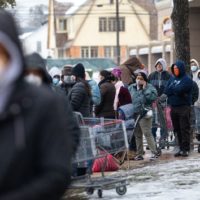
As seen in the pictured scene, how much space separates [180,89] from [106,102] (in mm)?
1424

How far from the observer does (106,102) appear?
48.2 ft

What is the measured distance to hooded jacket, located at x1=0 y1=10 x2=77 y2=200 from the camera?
2.82 meters

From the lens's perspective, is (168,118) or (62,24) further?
(62,24)

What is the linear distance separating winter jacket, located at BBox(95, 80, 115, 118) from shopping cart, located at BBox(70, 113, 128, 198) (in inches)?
142

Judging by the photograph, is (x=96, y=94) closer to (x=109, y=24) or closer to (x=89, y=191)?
(x=89, y=191)

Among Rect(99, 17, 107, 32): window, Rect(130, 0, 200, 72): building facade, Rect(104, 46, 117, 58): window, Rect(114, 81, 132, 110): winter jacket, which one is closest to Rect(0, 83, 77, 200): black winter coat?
Rect(114, 81, 132, 110): winter jacket

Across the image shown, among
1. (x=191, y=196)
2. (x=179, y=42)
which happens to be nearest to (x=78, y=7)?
Result: (x=179, y=42)

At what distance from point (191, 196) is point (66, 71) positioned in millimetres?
4374

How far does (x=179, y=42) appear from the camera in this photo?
52.6 feet

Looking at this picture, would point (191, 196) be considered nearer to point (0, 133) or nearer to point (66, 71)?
point (66, 71)

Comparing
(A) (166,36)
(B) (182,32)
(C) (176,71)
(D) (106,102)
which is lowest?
(D) (106,102)

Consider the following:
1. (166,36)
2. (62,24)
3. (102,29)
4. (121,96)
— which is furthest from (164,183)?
(62,24)

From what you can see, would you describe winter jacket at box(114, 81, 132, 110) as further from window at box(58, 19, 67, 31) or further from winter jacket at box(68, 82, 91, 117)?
window at box(58, 19, 67, 31)

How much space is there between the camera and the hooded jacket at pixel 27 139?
2.82m
